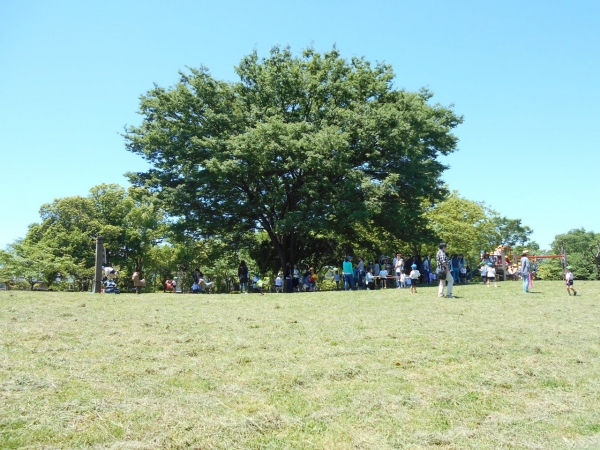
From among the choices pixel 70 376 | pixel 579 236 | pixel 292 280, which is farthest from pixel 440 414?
pixel 579 236

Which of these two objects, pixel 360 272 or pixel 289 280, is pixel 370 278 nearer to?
pixel 360 272

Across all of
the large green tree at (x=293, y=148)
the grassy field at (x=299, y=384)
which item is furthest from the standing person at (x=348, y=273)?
the grassy field at (x=299, y=384)

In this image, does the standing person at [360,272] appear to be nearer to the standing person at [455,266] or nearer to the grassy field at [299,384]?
the standing person at [455,266]

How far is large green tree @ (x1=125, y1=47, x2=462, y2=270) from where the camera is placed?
27.9m

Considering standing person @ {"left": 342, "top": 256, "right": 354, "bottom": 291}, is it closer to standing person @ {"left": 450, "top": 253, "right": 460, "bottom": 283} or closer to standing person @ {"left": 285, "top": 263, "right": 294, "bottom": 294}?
standing person @ {"left": 285, "top": 263, "right": 294, "bottom": 294}

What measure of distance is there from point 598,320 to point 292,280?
63.0ft

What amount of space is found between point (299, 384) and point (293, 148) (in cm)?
2235

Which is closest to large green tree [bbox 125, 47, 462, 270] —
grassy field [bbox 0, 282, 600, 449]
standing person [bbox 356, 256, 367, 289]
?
standing person [bbox 356, 256, 367, 289]

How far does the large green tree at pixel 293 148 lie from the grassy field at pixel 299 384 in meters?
17.5

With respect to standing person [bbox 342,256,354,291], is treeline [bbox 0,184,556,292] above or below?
above

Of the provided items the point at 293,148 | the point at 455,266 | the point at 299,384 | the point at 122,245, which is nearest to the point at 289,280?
the point at 293,148

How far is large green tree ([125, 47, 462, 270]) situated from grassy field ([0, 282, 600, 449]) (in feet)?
57.5

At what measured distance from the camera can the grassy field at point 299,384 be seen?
4.50m

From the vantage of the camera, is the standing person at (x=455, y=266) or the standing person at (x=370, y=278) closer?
the standing person at (x=370, y=278)
